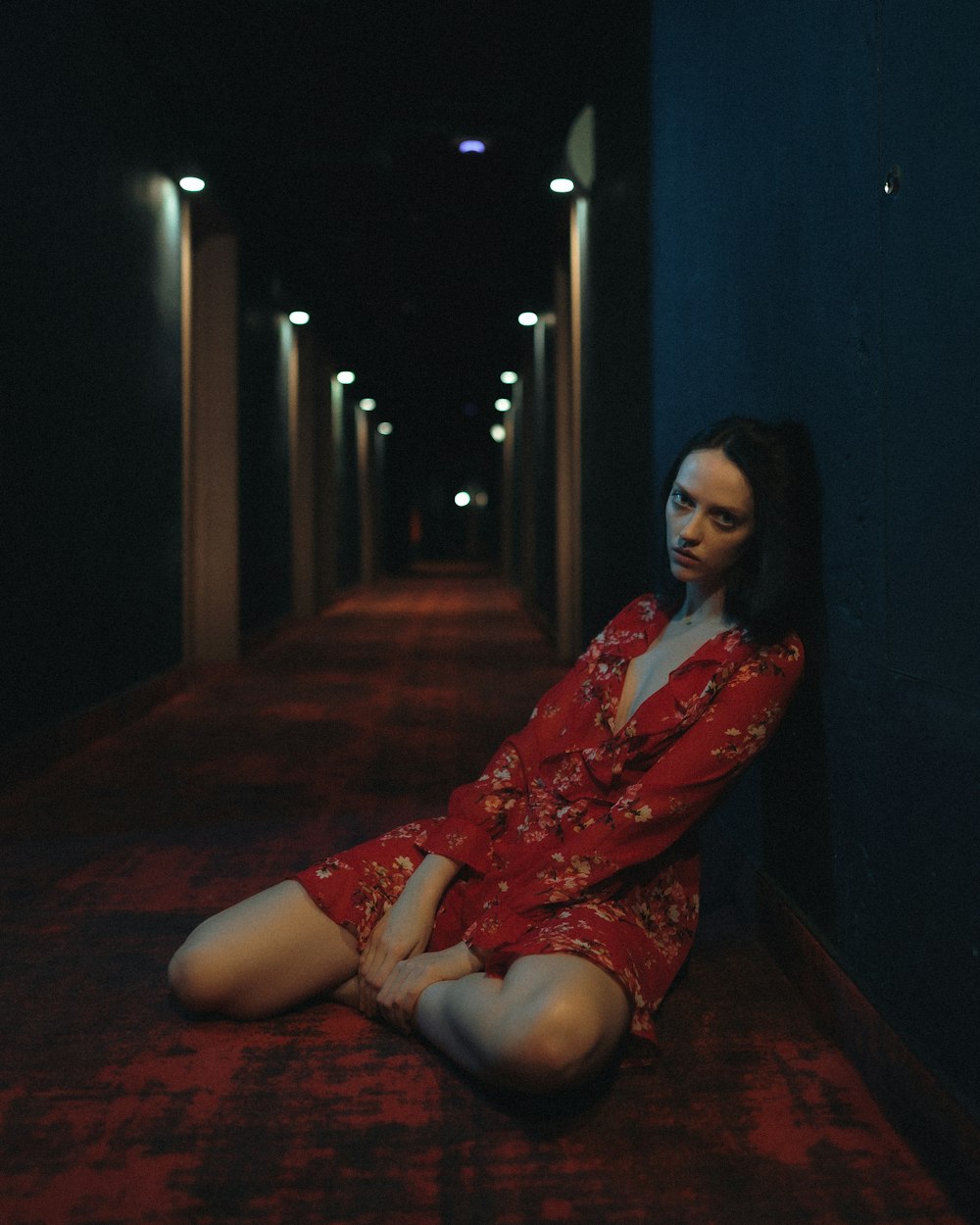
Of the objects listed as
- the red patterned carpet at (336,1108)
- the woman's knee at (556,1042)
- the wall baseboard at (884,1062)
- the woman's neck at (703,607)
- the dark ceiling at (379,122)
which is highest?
the dark ceiling at (379,122)

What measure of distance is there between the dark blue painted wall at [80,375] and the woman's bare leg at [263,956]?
94.3 inches

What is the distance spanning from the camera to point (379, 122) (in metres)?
6.88

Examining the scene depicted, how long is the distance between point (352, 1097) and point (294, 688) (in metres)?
5.17

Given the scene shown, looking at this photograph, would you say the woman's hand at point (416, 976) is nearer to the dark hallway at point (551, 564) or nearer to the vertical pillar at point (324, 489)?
the dark hallway at point (551, 564)

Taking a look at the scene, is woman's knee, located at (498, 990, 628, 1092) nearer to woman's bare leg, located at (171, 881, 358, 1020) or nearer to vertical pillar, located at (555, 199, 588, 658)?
woman's bare leg, located at (171, 881, 358, 1020)

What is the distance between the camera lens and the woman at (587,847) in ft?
5.87

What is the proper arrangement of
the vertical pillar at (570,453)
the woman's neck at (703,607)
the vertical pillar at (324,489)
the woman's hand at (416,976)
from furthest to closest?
1. the vertical pillar at (324,489)
2. the vertical pillar at (570,453)
3. the woman's neck at (703,607)
4. the woman's hand at (416,976)

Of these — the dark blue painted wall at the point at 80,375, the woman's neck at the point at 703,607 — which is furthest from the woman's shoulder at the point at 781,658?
the dark blue painted wall at the point at 80,375

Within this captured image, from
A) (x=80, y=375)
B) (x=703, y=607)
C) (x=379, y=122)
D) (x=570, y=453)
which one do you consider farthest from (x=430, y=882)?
(x=570, y=453)

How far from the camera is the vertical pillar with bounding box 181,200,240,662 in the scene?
7961mm

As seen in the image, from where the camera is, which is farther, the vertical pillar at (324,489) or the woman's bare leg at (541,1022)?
the vertical pillar at (324,489)

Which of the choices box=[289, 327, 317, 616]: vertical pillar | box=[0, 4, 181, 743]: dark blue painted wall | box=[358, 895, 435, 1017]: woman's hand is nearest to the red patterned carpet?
box=[358, 895, 435, 1017]: woman's hand

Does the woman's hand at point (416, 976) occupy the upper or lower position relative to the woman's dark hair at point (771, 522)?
lower

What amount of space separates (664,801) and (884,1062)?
19.6 inches
